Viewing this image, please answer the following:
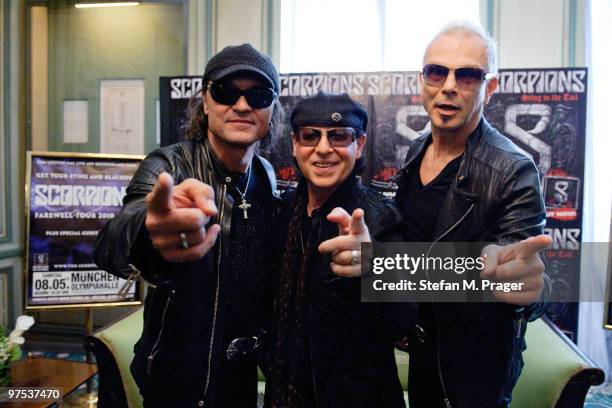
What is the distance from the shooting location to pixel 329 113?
80 centimetres

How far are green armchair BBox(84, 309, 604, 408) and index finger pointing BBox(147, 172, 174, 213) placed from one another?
1.07m

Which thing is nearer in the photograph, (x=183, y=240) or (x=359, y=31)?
(x=183, y=240)

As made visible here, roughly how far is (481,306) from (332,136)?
40cm

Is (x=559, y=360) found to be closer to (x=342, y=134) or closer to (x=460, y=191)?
(x=460, y=191)

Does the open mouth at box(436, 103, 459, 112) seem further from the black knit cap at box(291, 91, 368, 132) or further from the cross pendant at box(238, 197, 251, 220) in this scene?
the cross pendant at box(238, 197, 251, 220)

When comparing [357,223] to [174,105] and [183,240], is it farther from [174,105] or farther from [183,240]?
[174,105]

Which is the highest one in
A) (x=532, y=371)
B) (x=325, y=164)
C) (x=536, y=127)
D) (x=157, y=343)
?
(x=536, y=127)

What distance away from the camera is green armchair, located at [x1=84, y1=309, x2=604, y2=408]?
1224mm

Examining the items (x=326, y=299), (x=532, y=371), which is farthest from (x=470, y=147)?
(x=532, y=371)

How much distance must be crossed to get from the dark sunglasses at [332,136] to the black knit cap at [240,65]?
0.44 ft

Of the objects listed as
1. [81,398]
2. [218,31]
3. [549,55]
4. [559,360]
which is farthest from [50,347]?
[549,55]

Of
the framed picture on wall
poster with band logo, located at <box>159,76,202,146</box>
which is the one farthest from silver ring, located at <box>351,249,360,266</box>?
the framed picture on wall

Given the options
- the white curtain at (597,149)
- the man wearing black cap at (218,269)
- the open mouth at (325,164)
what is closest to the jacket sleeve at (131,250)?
the man wearing black cap at (218,269)

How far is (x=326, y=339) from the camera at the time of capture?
738 mm
